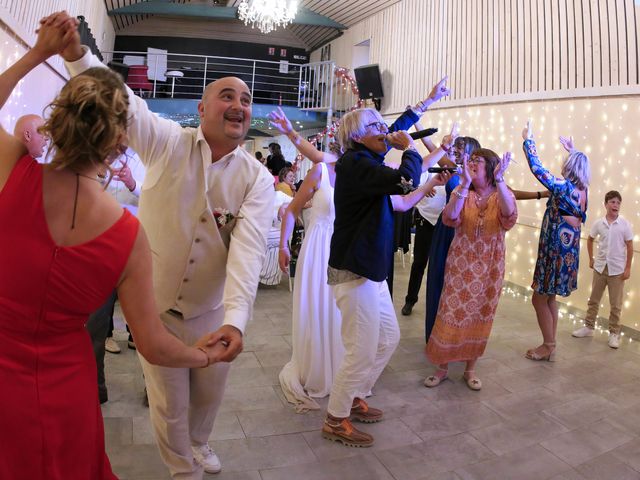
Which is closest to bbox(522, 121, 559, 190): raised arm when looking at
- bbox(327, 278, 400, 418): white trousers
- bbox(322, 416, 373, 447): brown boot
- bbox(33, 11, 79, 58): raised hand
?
bbox(327, 278, 400, 418): white trousers

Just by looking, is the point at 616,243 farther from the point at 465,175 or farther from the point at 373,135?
the point at 373,135

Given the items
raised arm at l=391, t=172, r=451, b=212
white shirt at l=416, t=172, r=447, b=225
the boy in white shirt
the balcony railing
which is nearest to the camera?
raised arm at l=391, t=172, r=451, b=212

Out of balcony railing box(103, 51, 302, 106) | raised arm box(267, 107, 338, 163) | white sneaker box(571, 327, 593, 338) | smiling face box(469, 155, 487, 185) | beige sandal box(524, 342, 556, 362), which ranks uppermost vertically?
balcony railing box(103, 51, 302, 106)

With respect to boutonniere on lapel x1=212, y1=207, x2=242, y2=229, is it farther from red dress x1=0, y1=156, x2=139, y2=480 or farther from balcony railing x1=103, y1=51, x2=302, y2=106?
balcony railing x1=103, y1=51, x2=302, y2=106

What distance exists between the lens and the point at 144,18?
1499 centimetres

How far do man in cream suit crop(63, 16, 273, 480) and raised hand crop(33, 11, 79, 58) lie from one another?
0.44 meters

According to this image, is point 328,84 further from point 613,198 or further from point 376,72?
point 613,198

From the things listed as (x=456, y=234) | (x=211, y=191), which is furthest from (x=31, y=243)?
(x=456, y=234)

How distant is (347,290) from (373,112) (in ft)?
3.16

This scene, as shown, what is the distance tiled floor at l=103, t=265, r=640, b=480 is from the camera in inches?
97.2

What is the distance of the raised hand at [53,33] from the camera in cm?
127

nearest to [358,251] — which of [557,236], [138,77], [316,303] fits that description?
[316,303]

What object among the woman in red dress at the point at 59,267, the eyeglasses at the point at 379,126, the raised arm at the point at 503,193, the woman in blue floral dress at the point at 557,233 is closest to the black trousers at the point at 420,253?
the woman in blue floral dress at the point at 557,233

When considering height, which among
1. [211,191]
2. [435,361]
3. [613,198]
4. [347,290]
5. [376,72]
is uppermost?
[376,72]
